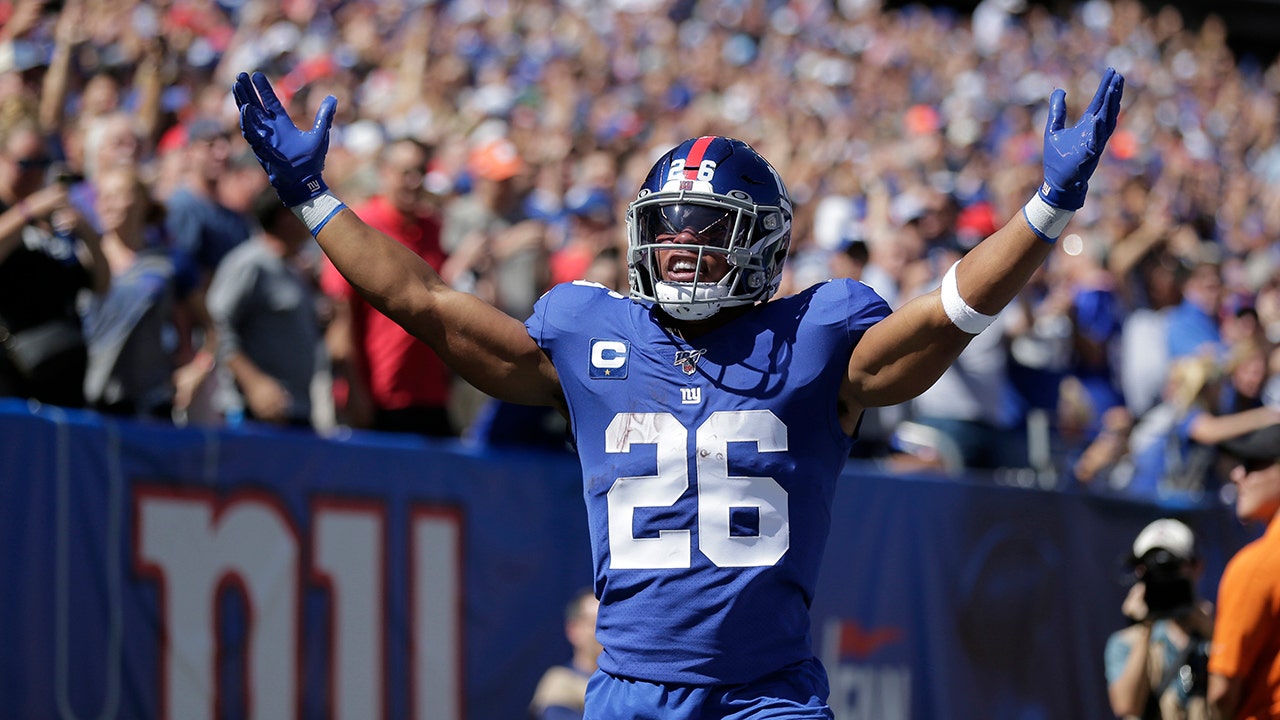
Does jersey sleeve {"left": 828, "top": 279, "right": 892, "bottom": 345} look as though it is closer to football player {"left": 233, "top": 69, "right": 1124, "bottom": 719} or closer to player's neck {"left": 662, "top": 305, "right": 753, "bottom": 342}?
football player {"left": 233, "top": 69, "right": 1124, "bottom": 719}

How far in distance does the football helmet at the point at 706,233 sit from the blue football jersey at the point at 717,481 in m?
0.10

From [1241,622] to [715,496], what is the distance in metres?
2.10

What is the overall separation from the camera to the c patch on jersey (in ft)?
9.76

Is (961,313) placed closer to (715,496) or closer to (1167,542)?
(715,496)

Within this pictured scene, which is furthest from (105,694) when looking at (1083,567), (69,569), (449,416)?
(1083,567)

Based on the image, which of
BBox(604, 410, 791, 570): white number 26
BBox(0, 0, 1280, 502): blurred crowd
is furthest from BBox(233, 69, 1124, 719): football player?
BBox(0, 0, 1280, 502): blurred crowd

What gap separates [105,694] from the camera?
19.0 ft

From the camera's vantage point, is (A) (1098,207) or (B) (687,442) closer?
(B) (687,442)

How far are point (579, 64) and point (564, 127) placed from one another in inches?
102

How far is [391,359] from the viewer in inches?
289

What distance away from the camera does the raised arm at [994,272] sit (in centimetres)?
351

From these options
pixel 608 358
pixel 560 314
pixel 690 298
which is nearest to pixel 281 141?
pixel 560 314

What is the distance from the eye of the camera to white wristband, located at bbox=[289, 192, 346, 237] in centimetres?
397

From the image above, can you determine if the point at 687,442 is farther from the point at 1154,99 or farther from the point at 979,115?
the point at 1154,99
